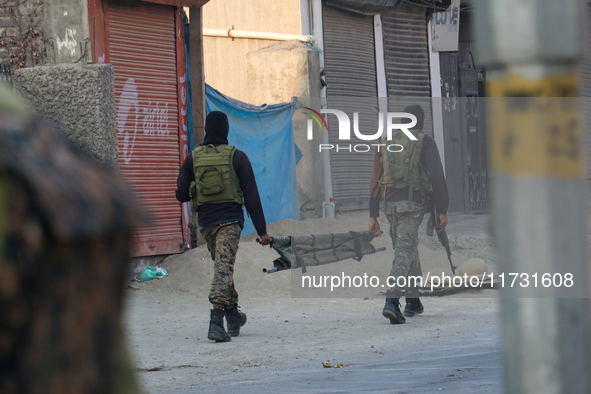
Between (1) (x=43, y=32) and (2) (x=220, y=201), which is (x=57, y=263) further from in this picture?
(1) (x=43, y=32)

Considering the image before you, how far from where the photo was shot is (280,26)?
1288 centimetres

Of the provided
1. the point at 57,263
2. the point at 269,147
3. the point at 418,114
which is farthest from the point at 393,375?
the point at 269,147

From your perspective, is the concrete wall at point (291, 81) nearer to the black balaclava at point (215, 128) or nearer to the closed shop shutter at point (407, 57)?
the closed shop shutter at point (407, 57)

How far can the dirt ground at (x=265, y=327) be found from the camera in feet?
15.6

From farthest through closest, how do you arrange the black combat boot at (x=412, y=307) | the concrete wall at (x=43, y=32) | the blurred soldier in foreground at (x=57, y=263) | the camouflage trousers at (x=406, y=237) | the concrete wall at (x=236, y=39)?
the concrete wall at (x=236, y=39), the concrete wall at (x=43, y=32), the black combat boot at (x=412, y=307), the camouflage trousers at (x=406, y=237), the blurred soldier in foreground at (x=57, y=263)

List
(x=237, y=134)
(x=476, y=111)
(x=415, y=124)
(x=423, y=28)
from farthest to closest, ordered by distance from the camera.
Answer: (x=476, y=111)
(x=423, y=28)
(x=237, y=134)
(x=415, y=124)

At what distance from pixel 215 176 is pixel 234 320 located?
1.19m

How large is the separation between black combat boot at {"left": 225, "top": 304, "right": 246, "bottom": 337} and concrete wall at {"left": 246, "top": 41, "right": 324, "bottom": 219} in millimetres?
6277

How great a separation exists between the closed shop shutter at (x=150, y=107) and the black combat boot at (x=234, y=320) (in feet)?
10.6

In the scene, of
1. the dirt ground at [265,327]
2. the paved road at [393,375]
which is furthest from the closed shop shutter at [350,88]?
the paved road at [393,375]

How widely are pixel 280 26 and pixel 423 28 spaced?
399cm

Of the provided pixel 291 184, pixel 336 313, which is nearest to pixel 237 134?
pixel 291 184

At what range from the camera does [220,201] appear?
5.82 m

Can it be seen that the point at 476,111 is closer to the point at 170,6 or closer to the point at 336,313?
the point at 170,6
